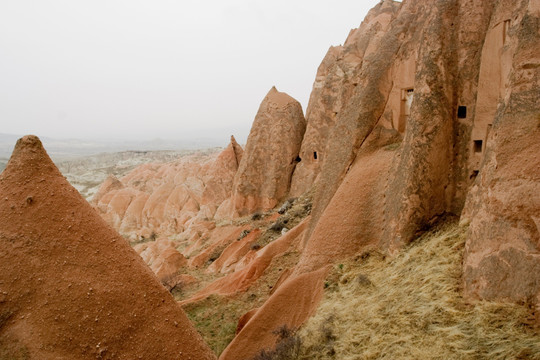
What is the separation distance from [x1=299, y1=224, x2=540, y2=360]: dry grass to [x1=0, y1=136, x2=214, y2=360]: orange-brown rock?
2487 millimetres

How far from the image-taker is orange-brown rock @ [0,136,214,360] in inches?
209

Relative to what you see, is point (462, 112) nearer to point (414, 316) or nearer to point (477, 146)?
point (477, 146)

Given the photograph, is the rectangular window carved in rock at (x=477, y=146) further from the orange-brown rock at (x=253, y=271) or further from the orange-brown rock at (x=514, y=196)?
the orange-brown rock at (x=253, y=271)

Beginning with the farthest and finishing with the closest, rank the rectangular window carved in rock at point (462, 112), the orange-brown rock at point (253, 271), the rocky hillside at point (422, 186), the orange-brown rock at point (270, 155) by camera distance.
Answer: the orange-brown rock at point (270, 155), the orange-brown rock at point (253, 271), the rectangular window carved in rock at point (462, 112), the rocky hillside at point (422, 186)

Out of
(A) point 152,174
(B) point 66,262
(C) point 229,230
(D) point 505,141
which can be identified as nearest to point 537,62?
(D) point 505,141

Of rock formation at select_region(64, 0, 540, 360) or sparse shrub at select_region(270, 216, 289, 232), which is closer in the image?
rock formation at select_region(64, 0, 540, 360)

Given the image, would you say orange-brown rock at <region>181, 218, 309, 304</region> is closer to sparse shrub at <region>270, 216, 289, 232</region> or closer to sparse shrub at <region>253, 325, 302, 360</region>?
sparse shrub at <region>270, 216, 289, 232</region>

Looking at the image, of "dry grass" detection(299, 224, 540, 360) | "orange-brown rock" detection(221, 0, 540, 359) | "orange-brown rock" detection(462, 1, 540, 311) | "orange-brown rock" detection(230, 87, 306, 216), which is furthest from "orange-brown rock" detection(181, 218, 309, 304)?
"orange-brown rock" detection(230, 87, 306, 216)

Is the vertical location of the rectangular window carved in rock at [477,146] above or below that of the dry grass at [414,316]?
above

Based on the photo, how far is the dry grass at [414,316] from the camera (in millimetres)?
4500

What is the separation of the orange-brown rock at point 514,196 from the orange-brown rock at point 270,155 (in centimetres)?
1690

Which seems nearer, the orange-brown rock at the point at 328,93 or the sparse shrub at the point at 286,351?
the sparse shrub at the point at 286,351

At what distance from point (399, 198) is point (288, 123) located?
1527cm

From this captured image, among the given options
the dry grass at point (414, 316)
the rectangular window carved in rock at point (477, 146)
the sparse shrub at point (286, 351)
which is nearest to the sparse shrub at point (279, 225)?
the dry grass at point (414, 316)
